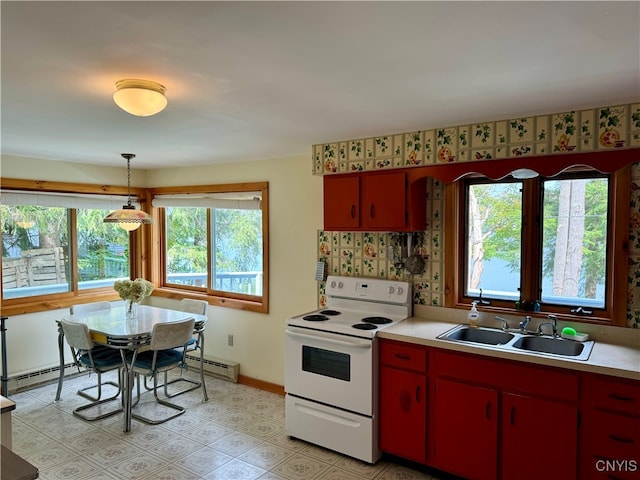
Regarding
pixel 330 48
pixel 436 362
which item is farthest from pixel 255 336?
pixel 330 48

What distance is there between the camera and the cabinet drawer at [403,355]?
9.19ft

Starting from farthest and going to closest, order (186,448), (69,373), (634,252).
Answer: (69,373)
(186,448)
(634,252)

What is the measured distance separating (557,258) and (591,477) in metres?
1.29

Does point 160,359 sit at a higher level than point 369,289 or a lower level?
lower

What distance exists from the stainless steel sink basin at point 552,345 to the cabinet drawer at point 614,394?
0.96ft

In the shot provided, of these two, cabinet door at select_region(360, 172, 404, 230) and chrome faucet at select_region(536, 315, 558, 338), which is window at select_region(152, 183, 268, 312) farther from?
chrome faucet at select_region(536, 315, 558, 338)

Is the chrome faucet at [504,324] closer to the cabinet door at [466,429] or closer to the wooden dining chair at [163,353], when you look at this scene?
the cabinet door at [466,429]

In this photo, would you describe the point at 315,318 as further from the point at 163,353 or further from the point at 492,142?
the point at 492,142

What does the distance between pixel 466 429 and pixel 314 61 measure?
2.24 m

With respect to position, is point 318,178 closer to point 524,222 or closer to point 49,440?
point 524,222

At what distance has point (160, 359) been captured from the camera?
365cm

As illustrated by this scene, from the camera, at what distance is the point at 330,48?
1652 mm

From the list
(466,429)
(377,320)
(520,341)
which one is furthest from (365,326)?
(520,341)

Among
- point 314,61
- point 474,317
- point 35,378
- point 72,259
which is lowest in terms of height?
point 35,378
